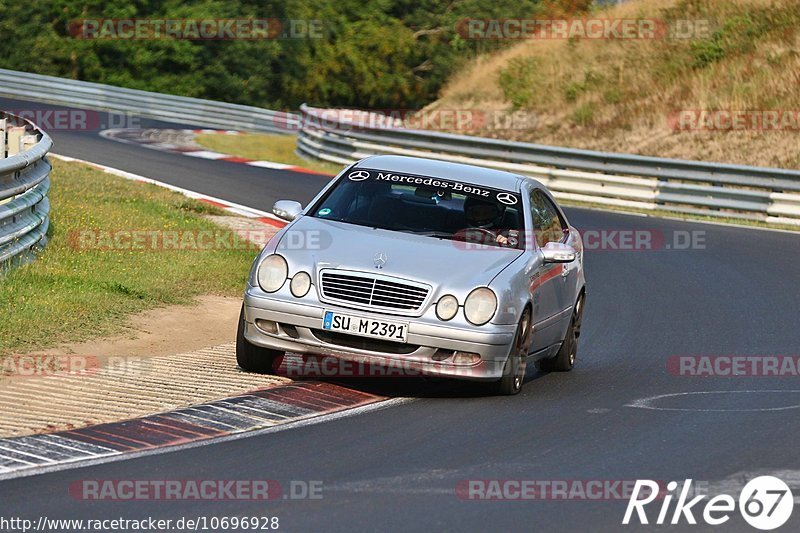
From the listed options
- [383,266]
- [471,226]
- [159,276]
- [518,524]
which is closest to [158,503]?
A: [518,524]

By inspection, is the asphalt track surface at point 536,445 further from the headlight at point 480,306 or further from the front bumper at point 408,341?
the headlight at point 480,306

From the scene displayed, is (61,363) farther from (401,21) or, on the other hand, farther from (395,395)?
(401,21)

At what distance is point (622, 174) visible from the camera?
82.6 ft

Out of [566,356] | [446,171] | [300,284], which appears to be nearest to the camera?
[300,284]

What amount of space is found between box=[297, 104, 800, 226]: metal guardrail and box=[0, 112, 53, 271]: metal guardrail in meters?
12.9

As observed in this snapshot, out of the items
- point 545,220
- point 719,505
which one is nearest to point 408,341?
point 545,220

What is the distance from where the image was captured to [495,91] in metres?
38.5

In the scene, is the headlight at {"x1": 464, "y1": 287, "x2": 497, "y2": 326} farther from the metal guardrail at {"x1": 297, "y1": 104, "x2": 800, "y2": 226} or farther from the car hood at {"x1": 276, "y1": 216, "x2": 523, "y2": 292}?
the metal guardrail at {"x1": 297, "y1": 104, "x2": 800, "y2": 226}

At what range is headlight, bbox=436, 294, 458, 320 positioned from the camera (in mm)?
9039

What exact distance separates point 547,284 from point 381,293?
1.61 meters

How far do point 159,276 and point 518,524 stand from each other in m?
7.58

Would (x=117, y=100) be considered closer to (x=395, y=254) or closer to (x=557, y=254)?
(x=557, y=254)

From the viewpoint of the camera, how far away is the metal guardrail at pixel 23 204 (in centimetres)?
1197

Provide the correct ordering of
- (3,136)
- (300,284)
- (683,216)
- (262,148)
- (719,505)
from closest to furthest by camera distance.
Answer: (719,505) < (300,284) < (3,136) < (683,216) < (262,148)
